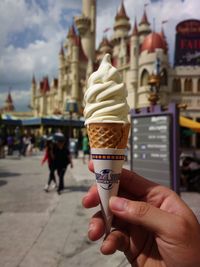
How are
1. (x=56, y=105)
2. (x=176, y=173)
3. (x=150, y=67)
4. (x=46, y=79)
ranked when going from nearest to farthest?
1. (x=176, y=173)
2. (x=150, y=67)
3. (x=56, y=105)
4. (x=46, y=79)

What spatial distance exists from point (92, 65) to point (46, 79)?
1120 inches

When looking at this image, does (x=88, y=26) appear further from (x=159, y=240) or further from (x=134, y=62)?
(x=159, y=240)

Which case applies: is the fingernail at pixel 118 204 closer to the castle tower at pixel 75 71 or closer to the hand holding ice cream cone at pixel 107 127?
the hand holding ice cream cone at pixel 107 127

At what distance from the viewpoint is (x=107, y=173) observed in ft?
6.35

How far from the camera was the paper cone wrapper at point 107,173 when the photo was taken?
6.22 feet

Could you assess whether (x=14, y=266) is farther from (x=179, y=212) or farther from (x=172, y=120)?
(x=172, y=120)

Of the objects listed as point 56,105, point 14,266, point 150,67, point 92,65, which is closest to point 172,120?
point 14,266

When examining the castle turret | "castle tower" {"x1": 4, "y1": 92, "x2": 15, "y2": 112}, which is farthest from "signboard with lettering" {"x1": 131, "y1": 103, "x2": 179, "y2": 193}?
"castle tower" {"x1": 4, "y1": 92, "x2": 15, "y2": 112}

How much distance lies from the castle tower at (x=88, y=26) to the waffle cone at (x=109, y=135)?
54821mm

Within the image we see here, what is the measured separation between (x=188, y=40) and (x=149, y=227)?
121 feet

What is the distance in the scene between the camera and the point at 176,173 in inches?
245

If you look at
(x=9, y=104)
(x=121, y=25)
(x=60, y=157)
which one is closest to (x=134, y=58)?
(x=121, y=25)

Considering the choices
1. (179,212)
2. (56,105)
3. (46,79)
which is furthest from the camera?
(46,79)

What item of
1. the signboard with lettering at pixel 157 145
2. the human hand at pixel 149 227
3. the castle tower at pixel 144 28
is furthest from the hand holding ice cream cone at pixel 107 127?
the castle tower at pixel 144 28
